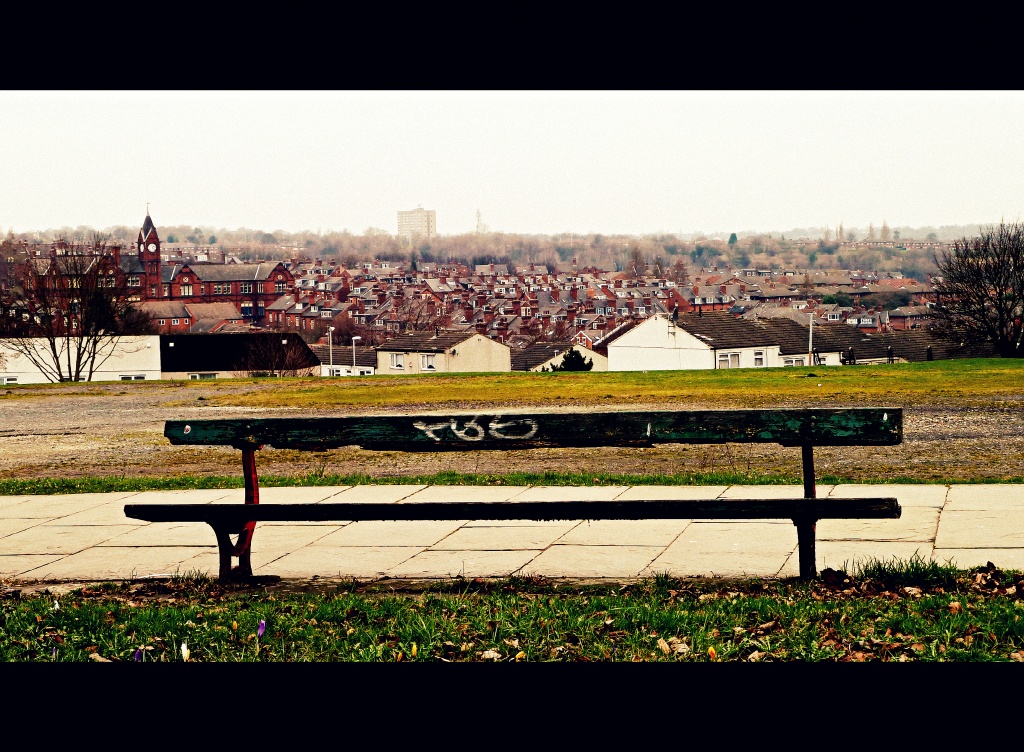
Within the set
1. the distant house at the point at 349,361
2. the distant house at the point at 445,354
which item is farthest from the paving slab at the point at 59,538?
the distant house at the point at 349,361

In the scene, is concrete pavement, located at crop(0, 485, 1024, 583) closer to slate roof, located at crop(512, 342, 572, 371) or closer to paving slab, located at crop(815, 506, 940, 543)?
paving slab, located at crop(815, 506, 940, 543)

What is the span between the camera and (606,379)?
30.9 m

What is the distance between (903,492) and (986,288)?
5451cm

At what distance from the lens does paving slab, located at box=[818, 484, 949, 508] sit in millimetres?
8102

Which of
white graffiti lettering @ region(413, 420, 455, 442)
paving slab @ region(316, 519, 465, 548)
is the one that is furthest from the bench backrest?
paving slab @ region(316, 519, 465, 548)

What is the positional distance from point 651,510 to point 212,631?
6.67ft

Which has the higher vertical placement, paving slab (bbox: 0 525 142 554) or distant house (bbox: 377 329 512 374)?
paving slab (bbox: 0 525 142 554)

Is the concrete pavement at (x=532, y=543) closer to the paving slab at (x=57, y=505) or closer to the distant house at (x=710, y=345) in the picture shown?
the paving slab at (x=57, y=505)

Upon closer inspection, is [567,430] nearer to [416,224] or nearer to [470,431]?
[470,431]

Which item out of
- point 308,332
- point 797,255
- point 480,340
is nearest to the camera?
point 480,340

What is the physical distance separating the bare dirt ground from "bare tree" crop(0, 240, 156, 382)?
3358cm

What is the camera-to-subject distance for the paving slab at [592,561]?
19.8ft

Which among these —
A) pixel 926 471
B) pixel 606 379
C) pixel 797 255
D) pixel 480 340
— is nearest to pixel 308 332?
pixel 480 340
